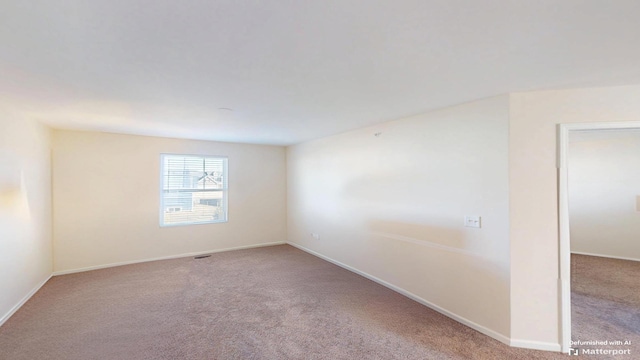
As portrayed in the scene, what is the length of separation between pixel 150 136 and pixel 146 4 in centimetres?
434

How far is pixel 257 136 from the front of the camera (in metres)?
4.93

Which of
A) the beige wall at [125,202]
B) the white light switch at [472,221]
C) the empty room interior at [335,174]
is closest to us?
the empty room interior at [335,174]

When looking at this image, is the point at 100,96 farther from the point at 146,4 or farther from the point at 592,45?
the point at 592,45

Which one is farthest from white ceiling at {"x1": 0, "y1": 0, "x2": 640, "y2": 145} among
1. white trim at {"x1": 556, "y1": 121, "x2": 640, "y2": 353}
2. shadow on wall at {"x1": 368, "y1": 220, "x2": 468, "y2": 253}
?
shadow on wall at {"x1": 368, "y1": 220, "x2": 468, "y2": 253}

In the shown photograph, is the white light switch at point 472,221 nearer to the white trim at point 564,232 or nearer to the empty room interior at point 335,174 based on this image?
the empty room interior at point 335,174

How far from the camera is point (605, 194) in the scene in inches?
205

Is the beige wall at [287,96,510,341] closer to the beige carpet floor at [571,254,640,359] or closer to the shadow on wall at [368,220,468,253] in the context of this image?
the shadow on wall at [368,220,468,253]

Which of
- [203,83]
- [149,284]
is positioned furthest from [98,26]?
[149,284]

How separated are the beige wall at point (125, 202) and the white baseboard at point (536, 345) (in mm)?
4801

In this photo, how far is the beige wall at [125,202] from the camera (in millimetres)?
4340

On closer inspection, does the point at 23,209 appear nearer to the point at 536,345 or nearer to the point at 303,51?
the point at 303,51

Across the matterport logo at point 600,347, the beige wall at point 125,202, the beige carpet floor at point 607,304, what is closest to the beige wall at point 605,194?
the beige carpet floor at point 607,304

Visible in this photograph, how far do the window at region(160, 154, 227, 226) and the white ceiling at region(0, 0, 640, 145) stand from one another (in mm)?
2327

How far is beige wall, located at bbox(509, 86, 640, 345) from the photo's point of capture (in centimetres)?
237
